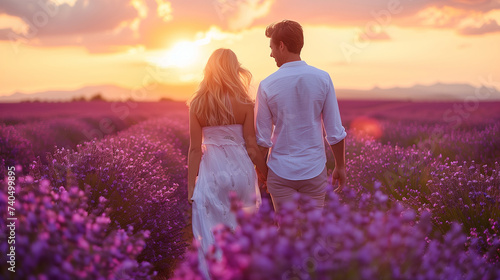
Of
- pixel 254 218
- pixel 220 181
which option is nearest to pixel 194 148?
pixel 220 181

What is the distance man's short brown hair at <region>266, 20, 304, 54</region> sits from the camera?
10.7ft

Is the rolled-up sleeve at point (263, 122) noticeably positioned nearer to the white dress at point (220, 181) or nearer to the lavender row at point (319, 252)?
the white dress at point (220, 181)

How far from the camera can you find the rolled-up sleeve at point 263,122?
11.3ft

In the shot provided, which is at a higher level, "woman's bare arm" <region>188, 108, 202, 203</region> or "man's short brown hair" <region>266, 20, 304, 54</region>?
"man's short brown hair" <region>266, 20, 304, 54</region>

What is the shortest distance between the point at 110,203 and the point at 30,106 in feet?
45.1

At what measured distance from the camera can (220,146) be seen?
3.64 metres

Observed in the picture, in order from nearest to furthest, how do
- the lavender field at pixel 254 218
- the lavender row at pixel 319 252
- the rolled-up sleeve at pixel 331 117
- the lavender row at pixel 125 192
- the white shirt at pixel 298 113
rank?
the lavender row at pixel 319 252 < the lavender field at pixel 254 218 < the white shirt at pixel 298 113 < the rolled-up sleeve at pixel 331 117 < the lavender row at pixel 125 192

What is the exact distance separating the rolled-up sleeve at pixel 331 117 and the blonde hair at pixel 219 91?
0.66 meters

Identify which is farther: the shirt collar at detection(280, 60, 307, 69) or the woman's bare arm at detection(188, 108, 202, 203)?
the woman's bare arm at detection(188, 108, 202, 203)

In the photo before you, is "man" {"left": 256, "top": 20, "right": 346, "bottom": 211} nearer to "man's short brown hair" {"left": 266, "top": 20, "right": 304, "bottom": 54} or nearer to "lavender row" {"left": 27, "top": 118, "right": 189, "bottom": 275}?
"man's short brown hair" {"left": 266, "top": 20, "right": 304, "bottom": 54}

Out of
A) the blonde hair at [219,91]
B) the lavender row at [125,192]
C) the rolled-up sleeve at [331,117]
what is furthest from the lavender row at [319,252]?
the lavender row at [125,192]

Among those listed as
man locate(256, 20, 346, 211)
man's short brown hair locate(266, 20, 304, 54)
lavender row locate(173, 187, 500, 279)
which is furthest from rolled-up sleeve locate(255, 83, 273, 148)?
lavender row locate(173, 187, 500, 279)

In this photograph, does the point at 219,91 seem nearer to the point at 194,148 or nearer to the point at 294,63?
the point at 194,148

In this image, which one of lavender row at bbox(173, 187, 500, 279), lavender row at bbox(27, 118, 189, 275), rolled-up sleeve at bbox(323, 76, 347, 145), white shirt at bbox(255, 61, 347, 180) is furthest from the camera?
lavender row at bbox(27, 118, 189, 275)
